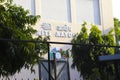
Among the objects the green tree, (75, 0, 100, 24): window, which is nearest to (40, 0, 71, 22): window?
(75, 0, 100, 24): window

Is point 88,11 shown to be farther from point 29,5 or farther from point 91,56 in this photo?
point 91,56

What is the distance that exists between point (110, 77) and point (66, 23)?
12.7 metres

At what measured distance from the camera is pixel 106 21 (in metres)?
23.8

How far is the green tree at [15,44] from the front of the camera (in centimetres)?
876

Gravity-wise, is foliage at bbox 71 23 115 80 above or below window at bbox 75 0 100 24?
below

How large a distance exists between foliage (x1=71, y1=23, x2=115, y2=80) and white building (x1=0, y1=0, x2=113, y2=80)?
3738 mm

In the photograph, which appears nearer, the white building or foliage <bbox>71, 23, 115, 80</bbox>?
foliage <bbox>71, 23, 115, 80</bbox>

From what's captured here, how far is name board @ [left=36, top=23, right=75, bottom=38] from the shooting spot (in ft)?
66.7

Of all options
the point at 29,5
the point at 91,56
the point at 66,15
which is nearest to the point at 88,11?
the point at 66,15

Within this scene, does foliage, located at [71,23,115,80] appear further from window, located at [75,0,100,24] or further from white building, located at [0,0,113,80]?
window, located at [75,0,100,24]

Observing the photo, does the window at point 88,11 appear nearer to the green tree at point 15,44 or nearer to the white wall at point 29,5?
the white wall at point 29,5

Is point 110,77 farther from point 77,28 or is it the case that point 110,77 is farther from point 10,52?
point 77,28

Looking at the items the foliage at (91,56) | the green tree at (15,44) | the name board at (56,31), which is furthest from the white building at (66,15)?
the green tree at (15,44)

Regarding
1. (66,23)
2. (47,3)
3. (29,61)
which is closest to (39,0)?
(47,3)
